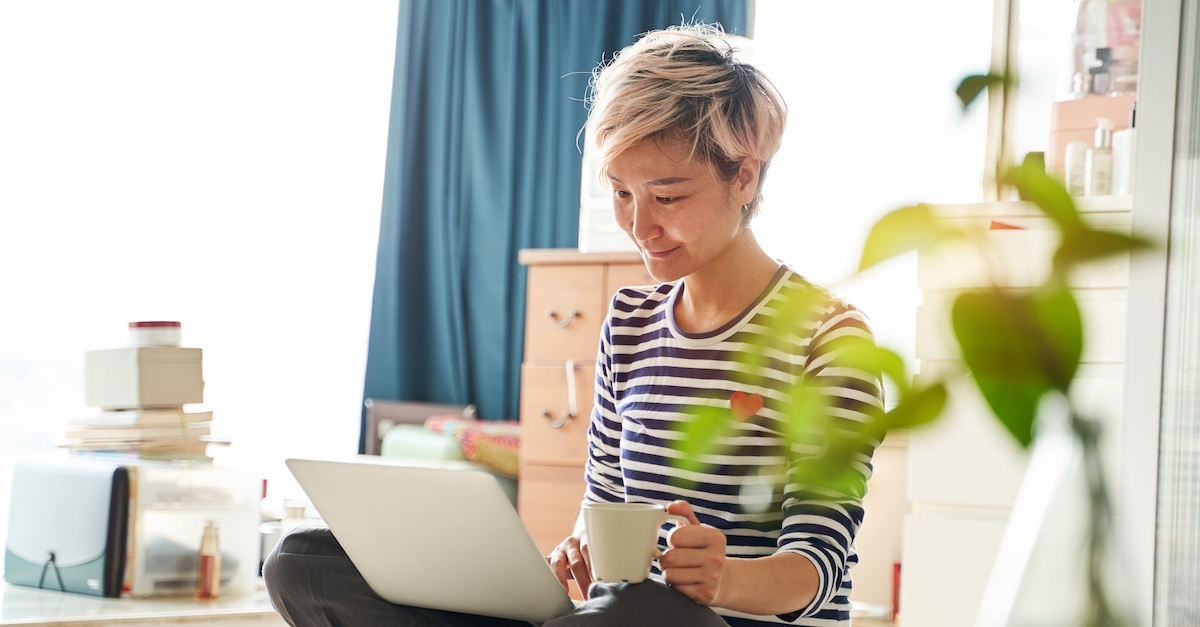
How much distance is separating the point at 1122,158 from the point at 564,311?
4.16 feet

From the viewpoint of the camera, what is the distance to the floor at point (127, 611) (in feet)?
5.46

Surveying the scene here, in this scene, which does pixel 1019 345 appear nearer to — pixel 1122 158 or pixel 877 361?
pixel 877 361

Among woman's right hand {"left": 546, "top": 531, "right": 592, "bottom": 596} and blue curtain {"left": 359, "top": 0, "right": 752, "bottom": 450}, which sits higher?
blue curtain {"left": 359, "top": 0, "right": 752, "bottom": 450}

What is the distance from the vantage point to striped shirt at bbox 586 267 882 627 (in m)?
1.10

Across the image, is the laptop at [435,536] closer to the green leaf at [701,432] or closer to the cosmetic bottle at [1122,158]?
the green leaf at [701,432]

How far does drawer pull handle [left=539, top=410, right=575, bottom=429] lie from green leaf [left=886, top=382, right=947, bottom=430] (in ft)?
8.40

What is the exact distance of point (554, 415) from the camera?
2.85 m

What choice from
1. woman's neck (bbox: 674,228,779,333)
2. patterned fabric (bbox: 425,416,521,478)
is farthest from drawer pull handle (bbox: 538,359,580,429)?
woman's neck (bbox: 674,228,779,333)

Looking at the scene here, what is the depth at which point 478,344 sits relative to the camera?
12.5ft

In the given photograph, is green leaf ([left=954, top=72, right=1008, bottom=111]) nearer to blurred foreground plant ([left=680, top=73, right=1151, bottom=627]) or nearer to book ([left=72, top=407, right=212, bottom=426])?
blurred foreground plant ([left=680, top=73, right=1151, bottom=627])

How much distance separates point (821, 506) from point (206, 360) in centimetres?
258

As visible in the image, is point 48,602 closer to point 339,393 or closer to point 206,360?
point 206,360

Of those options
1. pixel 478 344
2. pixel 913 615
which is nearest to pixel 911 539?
pixel 913 615

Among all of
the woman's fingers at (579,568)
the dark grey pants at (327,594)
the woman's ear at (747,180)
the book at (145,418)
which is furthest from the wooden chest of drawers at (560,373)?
the dark grey pants at (327,594)
